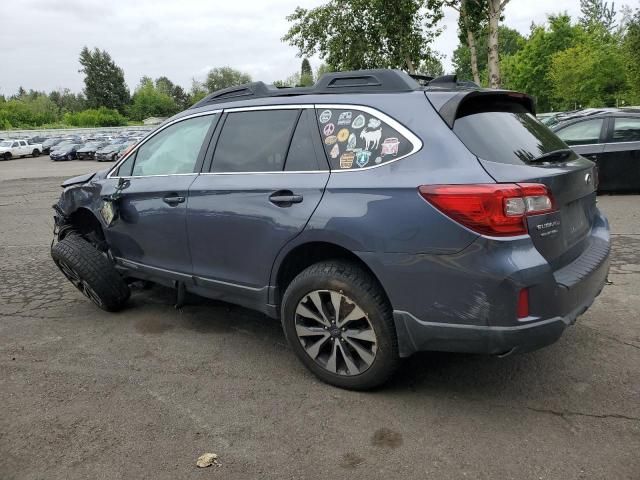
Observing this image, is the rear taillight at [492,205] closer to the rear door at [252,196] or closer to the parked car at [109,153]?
the rear door at [252,196]

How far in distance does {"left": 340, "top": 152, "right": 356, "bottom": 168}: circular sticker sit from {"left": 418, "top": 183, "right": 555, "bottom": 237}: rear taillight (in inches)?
23.6

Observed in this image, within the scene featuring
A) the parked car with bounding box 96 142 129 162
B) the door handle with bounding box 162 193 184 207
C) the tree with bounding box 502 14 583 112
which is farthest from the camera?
the tree with bounding box 502 14 583 112

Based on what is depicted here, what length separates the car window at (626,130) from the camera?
29.5 ft

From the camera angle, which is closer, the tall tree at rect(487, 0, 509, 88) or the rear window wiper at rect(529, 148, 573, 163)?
the rear window wiper at rect(529, 148, 573, 163)

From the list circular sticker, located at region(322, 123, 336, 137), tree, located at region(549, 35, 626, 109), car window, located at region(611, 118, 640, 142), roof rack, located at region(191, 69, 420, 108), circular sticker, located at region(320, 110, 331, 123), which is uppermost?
tree, located at region(549, 35, 626, 109)

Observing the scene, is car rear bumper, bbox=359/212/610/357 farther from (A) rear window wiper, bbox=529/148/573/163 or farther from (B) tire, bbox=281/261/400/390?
(A) rear window wiper, bbox=529/148/573/163

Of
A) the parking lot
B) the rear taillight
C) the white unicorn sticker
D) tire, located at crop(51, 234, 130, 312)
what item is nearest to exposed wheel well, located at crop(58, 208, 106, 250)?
tire, located at crop(51, 234, 130, 312)

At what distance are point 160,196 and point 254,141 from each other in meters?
0.92

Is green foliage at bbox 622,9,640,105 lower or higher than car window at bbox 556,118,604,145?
higher

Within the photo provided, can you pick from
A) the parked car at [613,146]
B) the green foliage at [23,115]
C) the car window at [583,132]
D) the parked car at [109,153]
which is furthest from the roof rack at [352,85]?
the green foliage at [23,115]

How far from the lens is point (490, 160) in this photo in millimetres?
2660

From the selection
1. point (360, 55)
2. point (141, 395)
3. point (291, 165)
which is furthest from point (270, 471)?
point (360, 55)

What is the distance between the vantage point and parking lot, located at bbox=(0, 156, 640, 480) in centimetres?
251

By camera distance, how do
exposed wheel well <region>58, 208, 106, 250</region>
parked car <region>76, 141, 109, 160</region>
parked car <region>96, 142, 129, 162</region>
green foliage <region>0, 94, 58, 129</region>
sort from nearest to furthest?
exposed wheel well <region>58, 208, 106, 250</region>, parked car <region>96, 142, 129, 162</region>, parked car <region>76, 141, 109, 160</region>, green foliage <region>0, 94, 58, 129</region>
